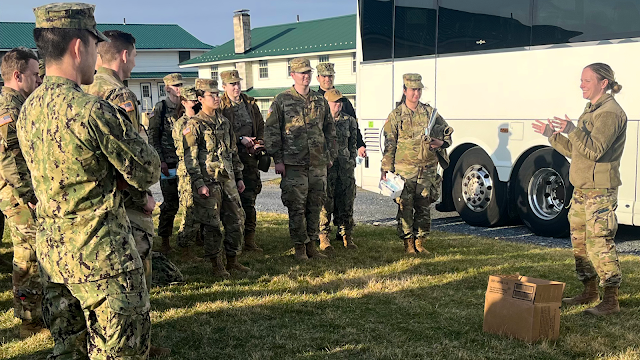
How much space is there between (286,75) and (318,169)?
29043 mm

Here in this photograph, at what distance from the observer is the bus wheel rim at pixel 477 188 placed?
10680mm

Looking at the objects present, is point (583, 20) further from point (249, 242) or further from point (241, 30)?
point (241, 30)

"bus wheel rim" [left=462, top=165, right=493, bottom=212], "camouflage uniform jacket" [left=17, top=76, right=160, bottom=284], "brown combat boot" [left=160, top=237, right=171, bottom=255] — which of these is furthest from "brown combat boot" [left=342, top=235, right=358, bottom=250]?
"camouflage uniform jacket" [left=17, top=76, right=160, bottom=284]

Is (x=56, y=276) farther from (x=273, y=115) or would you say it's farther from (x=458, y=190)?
(x=458, y=190)

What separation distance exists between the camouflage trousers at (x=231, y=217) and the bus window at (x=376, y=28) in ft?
19.7

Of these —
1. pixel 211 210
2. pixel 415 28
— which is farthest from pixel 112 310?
pixel 415 28

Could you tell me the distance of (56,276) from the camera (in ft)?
9.84

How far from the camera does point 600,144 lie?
5.34m

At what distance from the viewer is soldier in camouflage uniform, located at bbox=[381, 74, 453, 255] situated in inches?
317

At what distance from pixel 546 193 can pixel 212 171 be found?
18.7 ft

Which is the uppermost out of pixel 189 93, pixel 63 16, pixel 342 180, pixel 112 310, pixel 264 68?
pixel 264 68

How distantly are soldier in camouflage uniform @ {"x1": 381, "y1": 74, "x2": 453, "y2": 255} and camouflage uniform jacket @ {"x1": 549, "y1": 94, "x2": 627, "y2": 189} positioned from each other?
2659 millimetres

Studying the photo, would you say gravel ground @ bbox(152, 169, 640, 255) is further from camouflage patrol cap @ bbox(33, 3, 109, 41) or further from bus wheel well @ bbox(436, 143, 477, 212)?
camouflage patrol cap @ bbox(33, 3, 109, 41)

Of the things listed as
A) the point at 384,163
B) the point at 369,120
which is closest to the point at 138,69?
the point at 369,120
